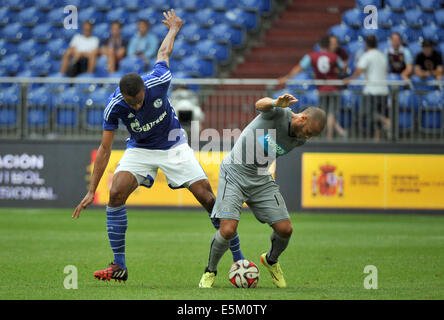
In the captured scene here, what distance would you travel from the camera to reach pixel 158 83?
916 cm

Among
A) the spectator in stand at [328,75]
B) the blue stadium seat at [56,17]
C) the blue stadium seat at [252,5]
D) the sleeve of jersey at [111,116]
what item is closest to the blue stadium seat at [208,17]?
the blue stadium seat at [252,5]

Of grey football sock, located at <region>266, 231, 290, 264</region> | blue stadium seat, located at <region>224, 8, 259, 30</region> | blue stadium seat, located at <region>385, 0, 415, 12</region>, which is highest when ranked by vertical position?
blue stadium seat, located at <region>385, 0, 415, 12</region>

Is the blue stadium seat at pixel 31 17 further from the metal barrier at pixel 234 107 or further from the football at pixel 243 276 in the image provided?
the football at pixel 243 276

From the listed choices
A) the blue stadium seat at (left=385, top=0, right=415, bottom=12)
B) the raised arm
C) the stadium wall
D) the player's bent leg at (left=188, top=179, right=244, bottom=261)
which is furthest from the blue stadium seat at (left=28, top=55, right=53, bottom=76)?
the player's bent leg at (left=188, top=179, right=244, bottom=261)

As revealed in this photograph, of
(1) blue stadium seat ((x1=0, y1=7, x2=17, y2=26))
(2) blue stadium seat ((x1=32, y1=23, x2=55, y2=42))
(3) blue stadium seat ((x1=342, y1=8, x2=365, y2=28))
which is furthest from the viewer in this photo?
(1) blue stadium seat ((x1=0, y1=7, x2=17, y2=26))

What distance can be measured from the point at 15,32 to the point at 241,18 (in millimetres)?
6299

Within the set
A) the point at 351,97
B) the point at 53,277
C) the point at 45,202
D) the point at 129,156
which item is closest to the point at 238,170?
the point at 129,156

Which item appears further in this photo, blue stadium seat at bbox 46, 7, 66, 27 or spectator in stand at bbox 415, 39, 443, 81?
blue stadium seat at bbox 46, 7, 66, 27

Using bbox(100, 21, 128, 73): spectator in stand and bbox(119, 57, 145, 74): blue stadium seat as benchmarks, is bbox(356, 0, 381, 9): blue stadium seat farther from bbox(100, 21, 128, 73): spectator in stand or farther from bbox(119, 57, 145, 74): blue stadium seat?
bbox(100, 21, 128, 73): spectator in stand

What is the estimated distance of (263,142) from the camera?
8703mm

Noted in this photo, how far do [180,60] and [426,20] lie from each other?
614 cm

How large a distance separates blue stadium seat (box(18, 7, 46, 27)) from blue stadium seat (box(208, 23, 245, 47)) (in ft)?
17.0

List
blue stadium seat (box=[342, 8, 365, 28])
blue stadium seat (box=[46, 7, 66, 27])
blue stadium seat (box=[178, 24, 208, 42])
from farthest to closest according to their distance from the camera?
1. blue stadium seat (box=[46, 7, 66, 27])
2. blue stadium seat (box=[178, 24, 208, 42])
3. blue stadium seat (box=[342, 8, 365, 28])

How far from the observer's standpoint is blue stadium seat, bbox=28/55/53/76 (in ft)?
71.3
